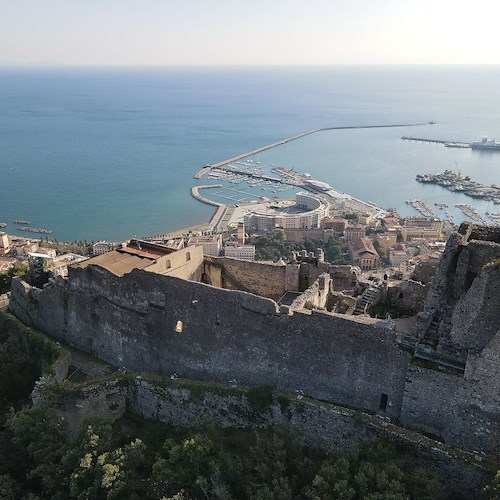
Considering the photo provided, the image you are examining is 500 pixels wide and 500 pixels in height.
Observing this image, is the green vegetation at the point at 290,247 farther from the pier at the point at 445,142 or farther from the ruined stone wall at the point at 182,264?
the pier at the point at 445,142

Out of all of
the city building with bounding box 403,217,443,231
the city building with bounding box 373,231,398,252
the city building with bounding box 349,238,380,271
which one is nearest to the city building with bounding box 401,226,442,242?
the city building with bounding box 403,217,443,231

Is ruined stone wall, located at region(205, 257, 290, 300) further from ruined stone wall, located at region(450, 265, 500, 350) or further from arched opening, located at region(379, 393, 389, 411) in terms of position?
ruined stone wall, located at region(450, 265, 500, 350)

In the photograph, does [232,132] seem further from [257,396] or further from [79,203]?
[257,396]

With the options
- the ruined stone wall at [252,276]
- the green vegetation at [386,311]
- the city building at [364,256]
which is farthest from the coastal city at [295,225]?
the green vegetation at [386,311]

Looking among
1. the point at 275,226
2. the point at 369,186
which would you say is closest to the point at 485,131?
the point at 369,186

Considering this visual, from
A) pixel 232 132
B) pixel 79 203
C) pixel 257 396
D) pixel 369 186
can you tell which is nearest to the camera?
pixel 257 396

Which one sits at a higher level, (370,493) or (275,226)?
Answer: (370,493)
